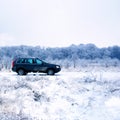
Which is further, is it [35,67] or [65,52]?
[65,52]

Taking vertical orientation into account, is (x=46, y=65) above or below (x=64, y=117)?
above

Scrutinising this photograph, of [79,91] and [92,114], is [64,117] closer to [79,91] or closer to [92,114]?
[92,114]

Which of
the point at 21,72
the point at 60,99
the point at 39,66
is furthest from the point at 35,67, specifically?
the point at 60,99

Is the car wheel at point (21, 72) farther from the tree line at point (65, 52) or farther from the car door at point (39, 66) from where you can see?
the tree line at point (65, 52)

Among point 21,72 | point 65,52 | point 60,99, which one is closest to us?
point 60,99

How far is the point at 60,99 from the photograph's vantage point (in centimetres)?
1376

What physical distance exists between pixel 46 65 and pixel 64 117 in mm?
A: 10996

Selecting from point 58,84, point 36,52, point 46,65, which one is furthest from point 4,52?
point 58,84

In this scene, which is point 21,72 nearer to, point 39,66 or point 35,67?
point 35,67

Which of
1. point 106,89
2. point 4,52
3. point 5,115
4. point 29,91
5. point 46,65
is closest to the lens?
point 5,115

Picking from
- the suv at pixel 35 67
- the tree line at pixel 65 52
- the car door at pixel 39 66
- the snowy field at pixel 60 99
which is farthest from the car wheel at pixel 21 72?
the tree line at pixel 65 52

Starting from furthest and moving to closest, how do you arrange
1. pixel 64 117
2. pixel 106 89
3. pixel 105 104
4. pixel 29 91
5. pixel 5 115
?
pixel 106 89 < pixel 29 91 < pixel 105 104 < pixel 64 117 < pixel 5 115

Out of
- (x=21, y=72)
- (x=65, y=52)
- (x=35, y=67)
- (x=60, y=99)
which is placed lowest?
(x=60, y=99)

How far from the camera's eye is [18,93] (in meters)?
13.8
